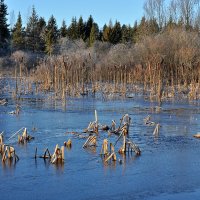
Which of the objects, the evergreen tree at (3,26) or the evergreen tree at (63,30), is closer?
the evergreen tree at (3,26)

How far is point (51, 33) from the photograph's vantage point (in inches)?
1898

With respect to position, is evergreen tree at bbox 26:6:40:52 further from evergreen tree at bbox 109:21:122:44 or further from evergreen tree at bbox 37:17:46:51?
evergreen tree at bbox 109:21:122:44

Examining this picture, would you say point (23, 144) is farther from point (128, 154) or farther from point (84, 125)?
point (84, 125)

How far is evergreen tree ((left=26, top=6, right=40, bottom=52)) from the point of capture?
4927 centimetres

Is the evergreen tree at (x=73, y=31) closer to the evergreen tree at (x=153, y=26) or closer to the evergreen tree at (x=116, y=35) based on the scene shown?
the evergreen tree at (x=116, y=35)

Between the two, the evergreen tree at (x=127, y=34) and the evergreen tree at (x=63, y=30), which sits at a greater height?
Answer: the evergreen tree at (x=63, y=30)

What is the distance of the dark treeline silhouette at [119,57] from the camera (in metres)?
21.9

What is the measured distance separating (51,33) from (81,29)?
536cm

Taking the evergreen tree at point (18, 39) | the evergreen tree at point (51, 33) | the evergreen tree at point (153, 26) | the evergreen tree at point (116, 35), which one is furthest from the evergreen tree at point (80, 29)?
the evergreen tree at point (153, 26)

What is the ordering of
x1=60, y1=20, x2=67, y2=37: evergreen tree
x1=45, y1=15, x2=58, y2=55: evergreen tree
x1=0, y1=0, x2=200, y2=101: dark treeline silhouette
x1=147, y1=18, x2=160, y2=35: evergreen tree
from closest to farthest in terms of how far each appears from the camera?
x1=0, y1=0, x2=200, y2=101: dark treeline silhouette < x1=147, y1=18, x2=160, y2=35: evergreen tree < x1=45, y1=15, x2=58, y2=55: evergreen tree < x1=60, y1=20, x2=67, y2=37: evergreen tree

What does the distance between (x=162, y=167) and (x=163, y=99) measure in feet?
37.8

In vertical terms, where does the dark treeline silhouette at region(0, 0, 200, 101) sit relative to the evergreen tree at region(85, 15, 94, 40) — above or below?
below

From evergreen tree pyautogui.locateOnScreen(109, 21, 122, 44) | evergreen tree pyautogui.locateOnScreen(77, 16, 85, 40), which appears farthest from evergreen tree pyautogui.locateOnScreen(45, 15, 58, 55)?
evergreen tree pyautogui.locateOnScreen(109, 21, 122, 44)

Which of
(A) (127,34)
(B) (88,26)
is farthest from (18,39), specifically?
(A) (127,34)
